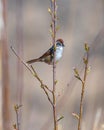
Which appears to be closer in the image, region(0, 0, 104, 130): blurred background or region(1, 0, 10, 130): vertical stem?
region(1, 0, 10, 130): vertical stem

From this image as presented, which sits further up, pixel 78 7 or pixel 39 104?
pixel 78 7

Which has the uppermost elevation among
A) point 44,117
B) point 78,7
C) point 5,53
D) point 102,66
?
point 5,53

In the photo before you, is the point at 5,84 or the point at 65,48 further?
the point at 65,48

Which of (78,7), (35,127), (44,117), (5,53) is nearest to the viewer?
(5,53)

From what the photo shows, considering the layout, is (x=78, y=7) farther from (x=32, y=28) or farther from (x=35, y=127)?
(x=35, y=127)

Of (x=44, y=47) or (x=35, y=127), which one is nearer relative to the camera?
(x=35, y=127)

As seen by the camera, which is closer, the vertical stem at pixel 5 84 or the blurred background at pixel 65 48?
the vertical stem at pixel 5 84

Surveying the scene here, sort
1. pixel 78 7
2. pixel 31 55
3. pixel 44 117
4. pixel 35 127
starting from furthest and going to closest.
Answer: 1. pixel 78 7
2. pixel 31 55
3. pixel 44 117
4. pixel 35 127

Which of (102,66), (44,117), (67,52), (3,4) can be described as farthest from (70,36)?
(3,4)

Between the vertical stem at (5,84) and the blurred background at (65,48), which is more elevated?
the vertical stem at (5,84)

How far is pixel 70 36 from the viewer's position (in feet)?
11.9

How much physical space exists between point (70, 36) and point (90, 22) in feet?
0.73

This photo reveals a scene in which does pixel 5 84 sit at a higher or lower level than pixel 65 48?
higher

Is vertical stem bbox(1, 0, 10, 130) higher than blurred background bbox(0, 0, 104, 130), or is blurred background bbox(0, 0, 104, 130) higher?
vertical stem bbox(1, 0, 10, 130)
